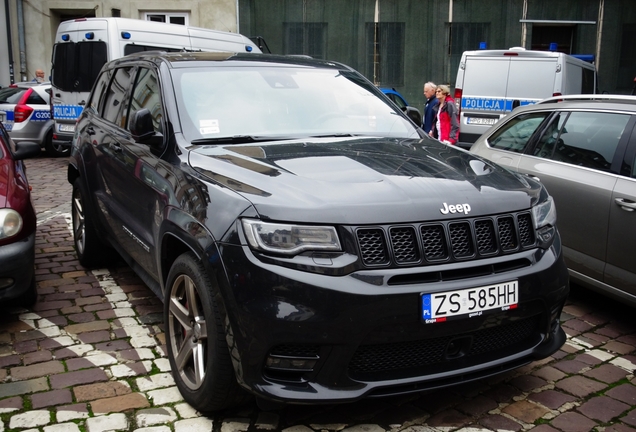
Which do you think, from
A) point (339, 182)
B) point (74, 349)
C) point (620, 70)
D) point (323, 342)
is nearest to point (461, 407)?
point (323, 342)

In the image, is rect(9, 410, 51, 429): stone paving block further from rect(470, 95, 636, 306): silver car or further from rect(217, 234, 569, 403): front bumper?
rect(470, 95, 636, 306): silver car

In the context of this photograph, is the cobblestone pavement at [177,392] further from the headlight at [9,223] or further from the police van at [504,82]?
the police van at [504,82]

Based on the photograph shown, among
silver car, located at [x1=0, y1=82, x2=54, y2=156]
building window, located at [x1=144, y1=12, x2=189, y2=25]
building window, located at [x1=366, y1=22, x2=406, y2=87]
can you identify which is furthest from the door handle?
building window, located at [x1=144, y1=12, x2=189, y2=25]

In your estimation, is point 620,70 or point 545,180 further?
point 620,70

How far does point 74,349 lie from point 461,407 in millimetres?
2360

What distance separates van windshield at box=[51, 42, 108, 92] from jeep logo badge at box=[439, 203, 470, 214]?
10420mm

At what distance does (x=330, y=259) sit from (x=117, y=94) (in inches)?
120

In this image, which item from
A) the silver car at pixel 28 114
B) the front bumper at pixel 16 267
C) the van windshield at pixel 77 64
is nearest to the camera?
the front bumper at pixel 16 267

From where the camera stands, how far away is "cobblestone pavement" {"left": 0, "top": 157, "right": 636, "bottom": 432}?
3.29 metres

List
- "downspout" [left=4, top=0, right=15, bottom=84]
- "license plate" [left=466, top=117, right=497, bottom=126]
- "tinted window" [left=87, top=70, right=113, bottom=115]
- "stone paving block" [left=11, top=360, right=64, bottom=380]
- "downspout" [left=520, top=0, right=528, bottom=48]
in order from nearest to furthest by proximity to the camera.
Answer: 1. "stone paving block" [left=11, top=360, right=64, bottom=380]
2. "tinted window" [left=87, top=70, right=113, bottom=115]
3. "license plate" [left=466, top=117, right=497, bottom=126]
4. "downspout" [left=520, top=0, right=528, bottom=48]
5. "downspout" [left=4, top=0, right=15, bottom=84]

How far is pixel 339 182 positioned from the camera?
10.4 feet

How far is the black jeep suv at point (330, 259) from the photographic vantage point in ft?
9.34

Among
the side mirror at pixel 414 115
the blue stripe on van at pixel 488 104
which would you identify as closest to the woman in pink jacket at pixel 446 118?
the blue stripe on van at pixel 488 104

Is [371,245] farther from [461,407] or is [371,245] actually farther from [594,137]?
[594,137]
